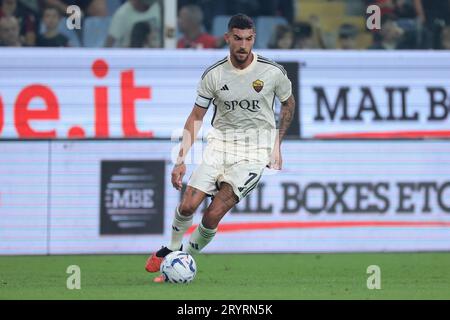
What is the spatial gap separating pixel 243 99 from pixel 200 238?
1286mm

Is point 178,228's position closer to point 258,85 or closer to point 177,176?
point 177,176

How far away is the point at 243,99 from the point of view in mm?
10625

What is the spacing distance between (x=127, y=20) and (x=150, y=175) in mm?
2046

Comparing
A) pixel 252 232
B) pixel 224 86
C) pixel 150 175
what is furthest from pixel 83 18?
pixel 224 86

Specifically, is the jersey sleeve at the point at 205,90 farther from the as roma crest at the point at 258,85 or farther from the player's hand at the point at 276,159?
the player's hand at the point at 276,159

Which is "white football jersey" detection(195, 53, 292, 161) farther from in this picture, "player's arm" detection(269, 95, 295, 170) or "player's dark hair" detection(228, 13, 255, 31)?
"player's dark hair" detection(228, 13, 255, 31)

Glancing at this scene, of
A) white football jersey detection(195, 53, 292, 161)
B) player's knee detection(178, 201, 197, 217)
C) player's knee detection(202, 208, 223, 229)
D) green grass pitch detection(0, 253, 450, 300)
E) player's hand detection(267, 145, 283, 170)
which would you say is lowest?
green grass pitch detection(0, 253, 450, 300)

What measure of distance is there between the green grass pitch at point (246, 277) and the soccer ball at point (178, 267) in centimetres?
10

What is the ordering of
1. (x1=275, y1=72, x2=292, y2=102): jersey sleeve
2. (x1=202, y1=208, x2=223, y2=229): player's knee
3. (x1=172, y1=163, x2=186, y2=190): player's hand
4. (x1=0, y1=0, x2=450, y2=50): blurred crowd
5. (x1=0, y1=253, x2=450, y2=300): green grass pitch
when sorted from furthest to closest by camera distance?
(x1=0, y1=0, x2=450, y2=50): blurred crowd → (x1=275, y1=72, x2=292, y2=102): jersey sleeve → (x1=202, y1=208, x2=223, y2=229): player's knee → (x1=172, y1=163, x2=186, y2=190): player's hand → (x1=0, y1=253, x2=450, y2=300): green grass pitch

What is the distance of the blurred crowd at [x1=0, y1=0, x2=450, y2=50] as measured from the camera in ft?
47.6

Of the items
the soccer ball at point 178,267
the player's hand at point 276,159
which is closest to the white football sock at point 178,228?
the soccer ball at point 178,267

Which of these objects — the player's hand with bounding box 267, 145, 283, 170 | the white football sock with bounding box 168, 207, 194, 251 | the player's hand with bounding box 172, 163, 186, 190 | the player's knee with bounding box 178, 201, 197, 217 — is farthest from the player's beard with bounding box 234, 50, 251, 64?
the white football sock with bounding box 168, 207, 194, 251

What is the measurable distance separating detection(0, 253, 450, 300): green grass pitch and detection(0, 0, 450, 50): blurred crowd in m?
2.82

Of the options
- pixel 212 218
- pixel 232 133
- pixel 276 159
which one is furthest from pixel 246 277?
pixel 232 133
